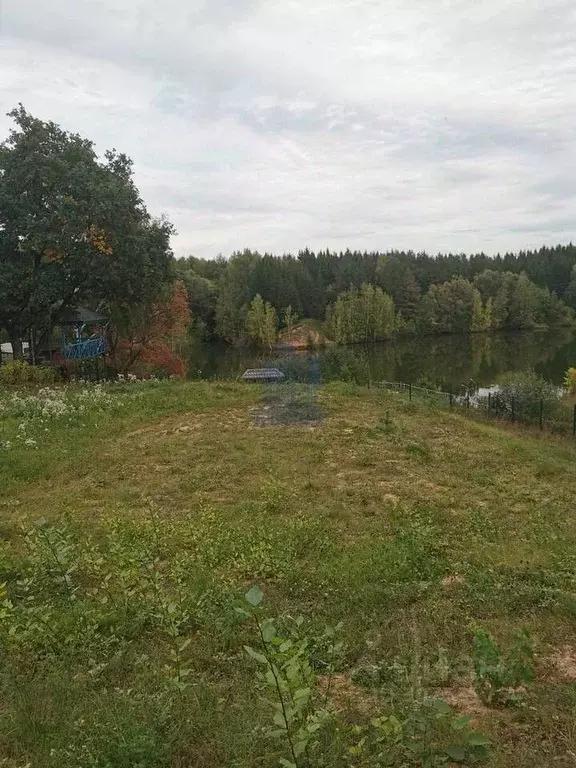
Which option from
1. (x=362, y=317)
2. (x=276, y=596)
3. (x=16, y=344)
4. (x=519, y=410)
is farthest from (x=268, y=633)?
(x=362, y=317)

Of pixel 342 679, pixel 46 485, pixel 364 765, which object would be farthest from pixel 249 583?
pixel 46 485

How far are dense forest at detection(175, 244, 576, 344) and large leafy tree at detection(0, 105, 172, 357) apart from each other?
46491 millimetres

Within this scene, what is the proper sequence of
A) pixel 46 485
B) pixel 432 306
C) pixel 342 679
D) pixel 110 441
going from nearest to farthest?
pixel 342 679 → pixel 46 485 → pixel 110 441 → pixel 432 306

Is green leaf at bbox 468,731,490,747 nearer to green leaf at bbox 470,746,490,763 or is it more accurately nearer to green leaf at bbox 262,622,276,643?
green leaf at bbox 470,746,490,763

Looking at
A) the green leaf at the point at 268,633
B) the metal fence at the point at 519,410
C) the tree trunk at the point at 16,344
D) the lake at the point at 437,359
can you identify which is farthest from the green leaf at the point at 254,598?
the lake at the point at 437,359

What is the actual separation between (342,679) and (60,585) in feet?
9.61

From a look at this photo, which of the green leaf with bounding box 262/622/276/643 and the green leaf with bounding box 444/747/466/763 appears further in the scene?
the green leaf with bounding box 444/747/466/763

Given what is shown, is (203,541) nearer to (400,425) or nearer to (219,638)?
(219,638)

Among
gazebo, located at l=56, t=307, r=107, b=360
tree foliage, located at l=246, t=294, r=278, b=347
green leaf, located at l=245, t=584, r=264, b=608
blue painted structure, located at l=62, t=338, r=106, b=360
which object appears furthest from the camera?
tree foliage, located at l=246, t=294, r=278, b=347

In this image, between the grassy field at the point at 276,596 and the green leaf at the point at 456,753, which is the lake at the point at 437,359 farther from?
the green leaf at the point at 456,753

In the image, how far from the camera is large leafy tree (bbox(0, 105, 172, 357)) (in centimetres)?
1947

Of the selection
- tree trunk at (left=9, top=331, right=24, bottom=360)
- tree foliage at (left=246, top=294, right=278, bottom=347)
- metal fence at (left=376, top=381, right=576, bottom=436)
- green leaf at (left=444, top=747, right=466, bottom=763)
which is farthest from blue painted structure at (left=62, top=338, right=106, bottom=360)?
tree foliage at (left=246, top=294, right=278, bottom=347)

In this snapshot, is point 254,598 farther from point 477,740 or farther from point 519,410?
point 519,410

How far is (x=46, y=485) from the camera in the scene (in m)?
9.34
